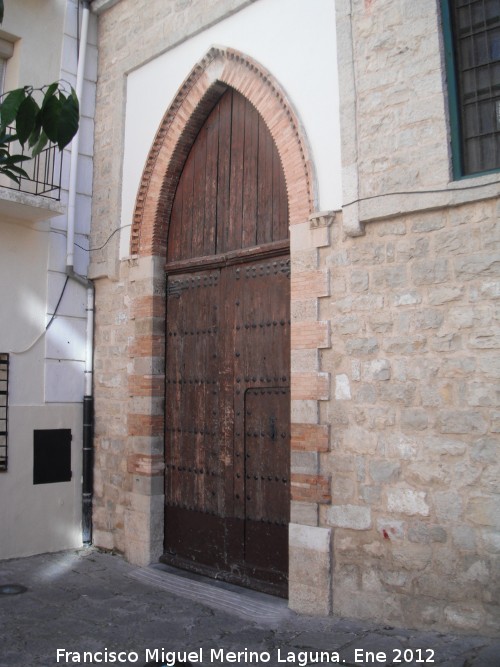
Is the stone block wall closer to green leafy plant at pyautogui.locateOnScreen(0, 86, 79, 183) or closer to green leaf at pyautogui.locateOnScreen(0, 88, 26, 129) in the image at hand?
green leafy plant at pyautogui.locateOnScreen(0, 86, 79, 183)

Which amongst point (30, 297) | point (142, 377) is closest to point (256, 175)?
point (142, 377)

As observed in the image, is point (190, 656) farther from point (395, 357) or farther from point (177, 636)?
point (395, 357)

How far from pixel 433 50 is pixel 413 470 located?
2.89 m

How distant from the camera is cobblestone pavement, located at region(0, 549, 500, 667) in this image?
3926 mm

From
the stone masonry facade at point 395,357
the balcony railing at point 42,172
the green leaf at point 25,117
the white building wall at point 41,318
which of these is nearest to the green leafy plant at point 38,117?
the green leaf at point 25,117

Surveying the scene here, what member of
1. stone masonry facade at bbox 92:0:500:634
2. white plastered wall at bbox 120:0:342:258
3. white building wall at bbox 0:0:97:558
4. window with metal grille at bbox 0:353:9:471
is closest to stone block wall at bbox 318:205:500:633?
stone masonry facade at bbox 92:0:500:634

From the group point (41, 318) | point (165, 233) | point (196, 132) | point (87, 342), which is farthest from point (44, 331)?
point (196, 132)

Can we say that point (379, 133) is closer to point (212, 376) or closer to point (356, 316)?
point (356, 316)

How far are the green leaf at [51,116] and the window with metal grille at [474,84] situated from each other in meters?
2.67

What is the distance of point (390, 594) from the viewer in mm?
4391

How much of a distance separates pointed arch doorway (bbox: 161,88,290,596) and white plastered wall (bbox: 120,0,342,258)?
472mm

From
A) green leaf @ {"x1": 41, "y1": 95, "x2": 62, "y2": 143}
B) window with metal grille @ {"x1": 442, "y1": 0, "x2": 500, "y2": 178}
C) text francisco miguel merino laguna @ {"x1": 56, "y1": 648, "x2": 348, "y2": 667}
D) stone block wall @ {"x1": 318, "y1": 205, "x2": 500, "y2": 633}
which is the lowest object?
text francisco miguel merino laguna @ {"x1": 56, "y1": 648, "x2": 348, "y2": 667}

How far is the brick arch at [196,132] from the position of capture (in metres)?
5.25

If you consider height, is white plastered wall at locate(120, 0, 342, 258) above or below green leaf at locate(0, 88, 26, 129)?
above
